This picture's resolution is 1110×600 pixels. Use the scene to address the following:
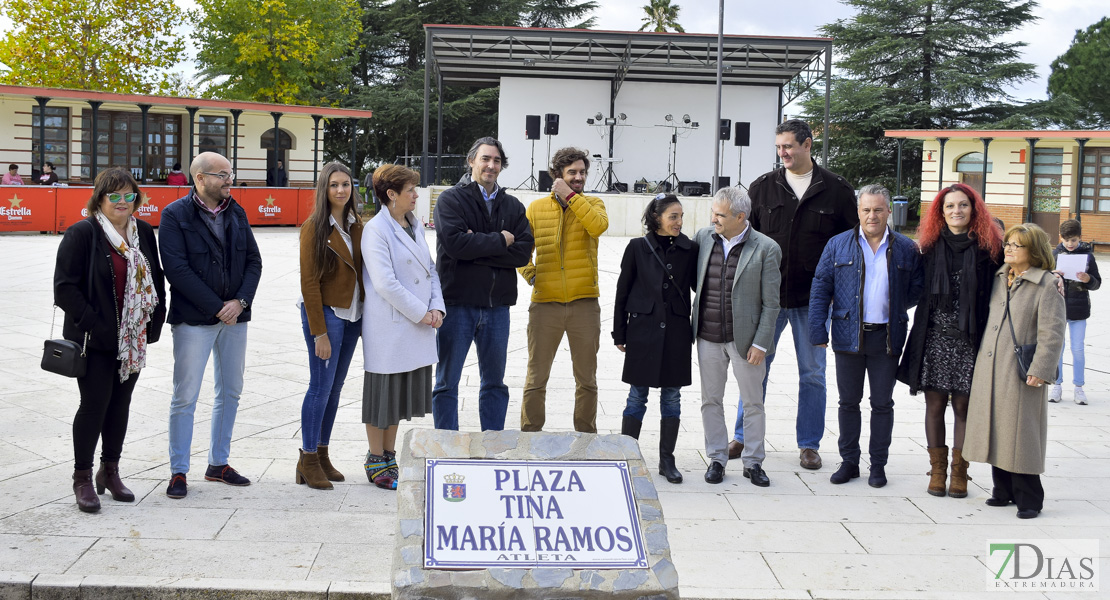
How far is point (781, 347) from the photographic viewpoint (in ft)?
33.9

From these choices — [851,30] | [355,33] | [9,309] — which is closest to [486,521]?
[9,309]

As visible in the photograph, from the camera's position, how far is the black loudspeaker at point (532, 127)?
29.6m

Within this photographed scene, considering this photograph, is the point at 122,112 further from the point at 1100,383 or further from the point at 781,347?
the point at 1100,383

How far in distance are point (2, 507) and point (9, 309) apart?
747 cm

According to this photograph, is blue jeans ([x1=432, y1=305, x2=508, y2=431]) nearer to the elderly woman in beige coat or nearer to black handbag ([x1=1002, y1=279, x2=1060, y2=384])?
the elderly woman in beige coat

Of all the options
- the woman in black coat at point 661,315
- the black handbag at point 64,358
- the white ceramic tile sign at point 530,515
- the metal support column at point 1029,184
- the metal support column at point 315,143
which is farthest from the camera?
the metal support column at point 315,143

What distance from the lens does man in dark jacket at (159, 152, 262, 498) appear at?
4.79m

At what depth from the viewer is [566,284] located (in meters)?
5.45

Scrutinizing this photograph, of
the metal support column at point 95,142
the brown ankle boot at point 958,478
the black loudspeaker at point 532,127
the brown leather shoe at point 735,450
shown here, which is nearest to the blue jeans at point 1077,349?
the brown ankle boot at point 958,478

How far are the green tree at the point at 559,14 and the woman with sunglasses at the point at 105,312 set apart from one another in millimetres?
37572

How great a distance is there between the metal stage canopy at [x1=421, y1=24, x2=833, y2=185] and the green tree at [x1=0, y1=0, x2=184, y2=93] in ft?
29.7

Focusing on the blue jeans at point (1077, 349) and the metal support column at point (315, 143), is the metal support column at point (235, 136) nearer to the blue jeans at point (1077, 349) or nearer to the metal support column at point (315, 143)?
the metal support column at point (315, 143)

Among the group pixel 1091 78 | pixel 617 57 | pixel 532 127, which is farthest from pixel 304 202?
pixel 1091 78

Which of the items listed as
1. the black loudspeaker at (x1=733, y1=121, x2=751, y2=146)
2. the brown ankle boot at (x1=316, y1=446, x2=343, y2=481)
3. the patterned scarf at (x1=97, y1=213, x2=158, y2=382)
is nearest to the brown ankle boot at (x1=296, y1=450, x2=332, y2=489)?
the brown ankle boot at (x1=316, y1=446, x2=343, y2=481)
